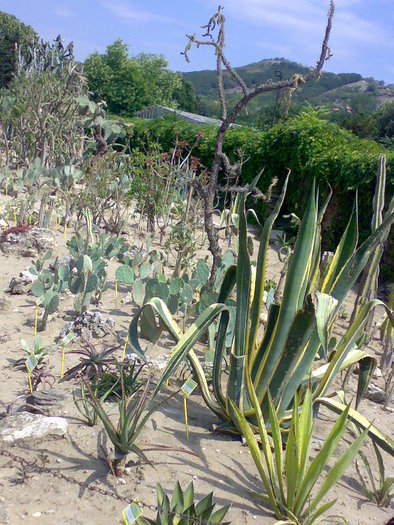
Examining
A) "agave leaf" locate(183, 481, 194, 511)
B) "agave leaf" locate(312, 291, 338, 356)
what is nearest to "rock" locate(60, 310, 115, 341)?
"agave leaf" locate(183, 481, 194, 511)

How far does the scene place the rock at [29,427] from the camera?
2.25 m

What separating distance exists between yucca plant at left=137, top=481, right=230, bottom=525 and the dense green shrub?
15.1ft

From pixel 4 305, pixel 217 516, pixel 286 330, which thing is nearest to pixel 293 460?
pixel 217 516

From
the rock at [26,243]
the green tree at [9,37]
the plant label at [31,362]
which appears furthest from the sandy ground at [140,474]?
the green tree at [9,37]

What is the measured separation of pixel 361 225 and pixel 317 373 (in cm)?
482

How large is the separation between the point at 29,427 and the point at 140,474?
1.61 feet

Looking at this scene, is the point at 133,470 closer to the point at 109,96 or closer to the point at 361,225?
the point at 361,225

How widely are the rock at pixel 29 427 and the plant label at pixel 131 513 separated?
2.10ft

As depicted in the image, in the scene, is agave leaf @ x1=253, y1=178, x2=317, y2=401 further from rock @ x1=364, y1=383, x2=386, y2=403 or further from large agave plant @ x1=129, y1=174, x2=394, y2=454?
rock @ x1=364, y1=383, x2=386, y2=403

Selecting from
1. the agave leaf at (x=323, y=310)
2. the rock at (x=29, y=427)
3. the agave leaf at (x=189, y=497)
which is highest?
the agave leaf at (x=323, y=310)

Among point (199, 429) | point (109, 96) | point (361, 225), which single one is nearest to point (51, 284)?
point (199, 429)

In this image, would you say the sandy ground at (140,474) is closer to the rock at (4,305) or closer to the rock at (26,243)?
the rock at (4,305)

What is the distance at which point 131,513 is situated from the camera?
175cm

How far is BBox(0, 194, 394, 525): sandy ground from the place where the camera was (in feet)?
6.44
